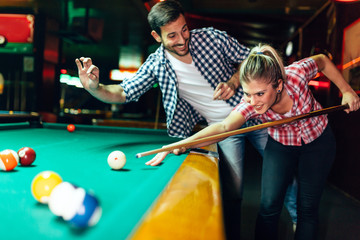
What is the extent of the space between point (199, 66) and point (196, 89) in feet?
0.51

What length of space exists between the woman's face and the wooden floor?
125 centimetres

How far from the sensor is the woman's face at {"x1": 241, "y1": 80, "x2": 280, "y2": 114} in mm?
1383

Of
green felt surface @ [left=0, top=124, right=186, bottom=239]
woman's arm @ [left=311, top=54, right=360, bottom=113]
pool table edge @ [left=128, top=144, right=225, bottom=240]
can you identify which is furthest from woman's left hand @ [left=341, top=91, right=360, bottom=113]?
pool table edge @ [left=128, top=144, right=225, bottom=240]

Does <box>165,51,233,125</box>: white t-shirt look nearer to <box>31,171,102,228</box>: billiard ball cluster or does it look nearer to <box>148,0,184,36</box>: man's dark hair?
<box>148,0,184,36</box>: man's dark hair

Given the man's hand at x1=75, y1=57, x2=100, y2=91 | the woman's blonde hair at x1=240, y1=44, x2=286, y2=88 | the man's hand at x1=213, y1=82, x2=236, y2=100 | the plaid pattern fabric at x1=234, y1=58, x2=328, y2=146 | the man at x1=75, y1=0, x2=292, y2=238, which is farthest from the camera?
the man at x1=75, y1=0, x2=292, y2=238

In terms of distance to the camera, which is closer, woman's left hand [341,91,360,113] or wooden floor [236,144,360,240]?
woman's left hand [341,91,360,113]

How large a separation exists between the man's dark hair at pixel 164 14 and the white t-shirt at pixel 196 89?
0.79 ft

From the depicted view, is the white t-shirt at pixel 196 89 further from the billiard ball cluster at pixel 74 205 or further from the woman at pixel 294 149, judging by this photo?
the billiard ball cluster at pixel 74 205

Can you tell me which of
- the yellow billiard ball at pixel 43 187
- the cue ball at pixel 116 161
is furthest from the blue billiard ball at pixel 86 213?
the cue ball at pixel 116 161

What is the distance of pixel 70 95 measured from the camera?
1300cm

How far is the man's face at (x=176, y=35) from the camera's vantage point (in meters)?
1.80

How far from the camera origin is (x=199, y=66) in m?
2.00

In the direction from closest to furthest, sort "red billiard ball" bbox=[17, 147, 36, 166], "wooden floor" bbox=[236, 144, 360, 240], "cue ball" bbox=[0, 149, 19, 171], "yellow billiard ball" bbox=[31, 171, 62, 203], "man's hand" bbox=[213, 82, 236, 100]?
"yellow billiard ball" bbox=[31, 171, 62, 203] → "cue ball" bbox=[0, 149, 19, 171] → "red billiard ball" bbox=[17, 147, 36, 166] → "man's hand" bbox=[213, 82, 236, 100] → "wooden floor" bbox=[236, 144, 360, 240]

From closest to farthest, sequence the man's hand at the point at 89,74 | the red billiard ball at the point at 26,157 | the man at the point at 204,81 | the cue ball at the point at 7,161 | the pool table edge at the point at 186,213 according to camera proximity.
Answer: the pool table edge at the point at 186,213, the cue ball at the point at 7,161, the red billiard ball at the point at 26,157, the man's hand at the point at 89,74, the man at the point at 204,81
